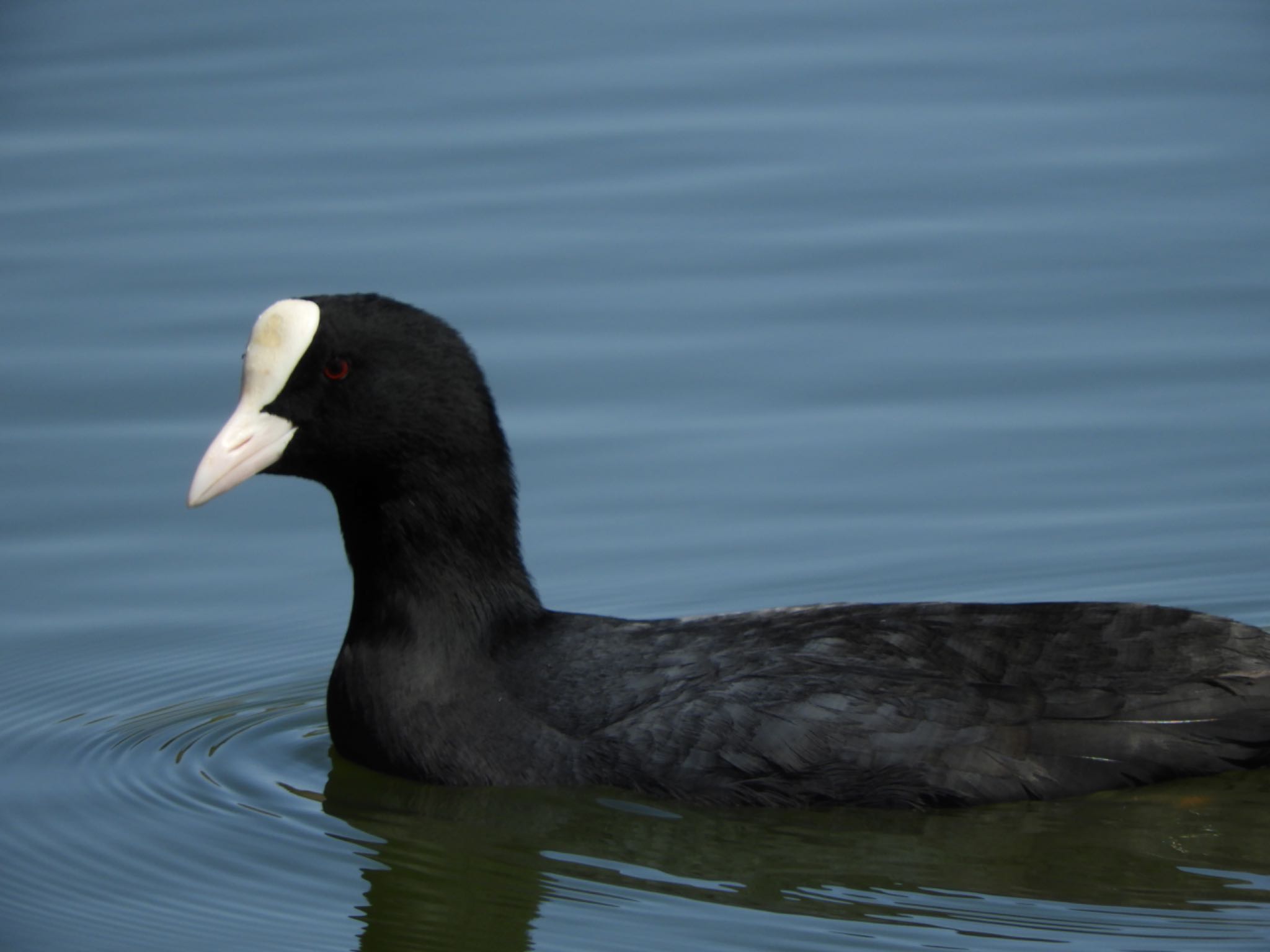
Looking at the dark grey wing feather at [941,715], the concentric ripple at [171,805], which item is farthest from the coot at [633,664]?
the concentric ripple at [171,805]

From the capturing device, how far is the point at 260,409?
6230 millimetres

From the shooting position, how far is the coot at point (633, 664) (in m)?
5.90

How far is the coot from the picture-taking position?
5898mm

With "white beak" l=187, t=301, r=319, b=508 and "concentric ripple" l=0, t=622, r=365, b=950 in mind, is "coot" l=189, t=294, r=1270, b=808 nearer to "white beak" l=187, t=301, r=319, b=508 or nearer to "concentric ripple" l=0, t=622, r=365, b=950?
"white beak" l=187, t=301, r=319, b=508

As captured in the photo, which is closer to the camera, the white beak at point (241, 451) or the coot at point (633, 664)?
the coot at point (633, 664)

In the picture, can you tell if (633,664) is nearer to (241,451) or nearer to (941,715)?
(941,715)

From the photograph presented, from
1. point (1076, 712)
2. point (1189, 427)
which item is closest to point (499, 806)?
point (1076, 712)

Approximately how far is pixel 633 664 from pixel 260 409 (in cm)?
117

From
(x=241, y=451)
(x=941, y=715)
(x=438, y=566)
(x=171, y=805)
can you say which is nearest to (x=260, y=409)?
(x=241, y=451)

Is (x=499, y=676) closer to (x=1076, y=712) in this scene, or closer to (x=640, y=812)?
(x=640, y=812)

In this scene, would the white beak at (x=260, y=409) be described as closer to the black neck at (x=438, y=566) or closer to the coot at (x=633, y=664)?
the coot at (x=633, y=664)

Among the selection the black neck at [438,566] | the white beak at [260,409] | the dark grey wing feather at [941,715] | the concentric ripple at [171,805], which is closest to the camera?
the concentric ripple at [171,805]

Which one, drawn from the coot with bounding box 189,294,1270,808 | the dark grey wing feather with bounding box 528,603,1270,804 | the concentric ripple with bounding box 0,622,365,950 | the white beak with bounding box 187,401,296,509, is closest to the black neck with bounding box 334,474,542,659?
Answer: the coot with bounding box 189,294,1270,808

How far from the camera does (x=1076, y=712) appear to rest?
19.3 ft
